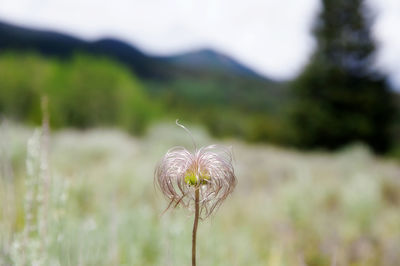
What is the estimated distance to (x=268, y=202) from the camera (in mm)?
4559

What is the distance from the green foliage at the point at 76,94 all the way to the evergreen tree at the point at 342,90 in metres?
7.08

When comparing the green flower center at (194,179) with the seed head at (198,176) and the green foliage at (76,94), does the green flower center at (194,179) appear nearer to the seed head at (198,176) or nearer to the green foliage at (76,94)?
the seed head at (198,176)

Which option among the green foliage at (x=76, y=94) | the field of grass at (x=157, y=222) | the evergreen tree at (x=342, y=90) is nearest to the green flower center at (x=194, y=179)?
the field of grass at (x=157, y=222)

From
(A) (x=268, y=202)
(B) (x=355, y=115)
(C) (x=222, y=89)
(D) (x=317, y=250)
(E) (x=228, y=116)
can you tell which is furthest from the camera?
(C) (x=222, y=89)

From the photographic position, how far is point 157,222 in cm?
315

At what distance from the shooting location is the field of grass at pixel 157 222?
4.55 feet

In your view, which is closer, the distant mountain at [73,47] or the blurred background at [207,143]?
the blurred background at [207,143]

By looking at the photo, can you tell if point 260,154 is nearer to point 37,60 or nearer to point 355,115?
point 355,115

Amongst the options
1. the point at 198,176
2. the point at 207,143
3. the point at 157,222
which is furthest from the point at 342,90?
the point at 198,176

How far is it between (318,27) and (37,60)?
43.7 feet

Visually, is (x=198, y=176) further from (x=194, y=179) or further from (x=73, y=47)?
(x=73, y=47)

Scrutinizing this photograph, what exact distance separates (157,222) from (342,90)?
44.1 feet

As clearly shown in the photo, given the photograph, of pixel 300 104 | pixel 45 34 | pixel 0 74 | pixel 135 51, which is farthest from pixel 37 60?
pixel 135 51

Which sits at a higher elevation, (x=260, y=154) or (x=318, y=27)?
(x=318, y=27)
